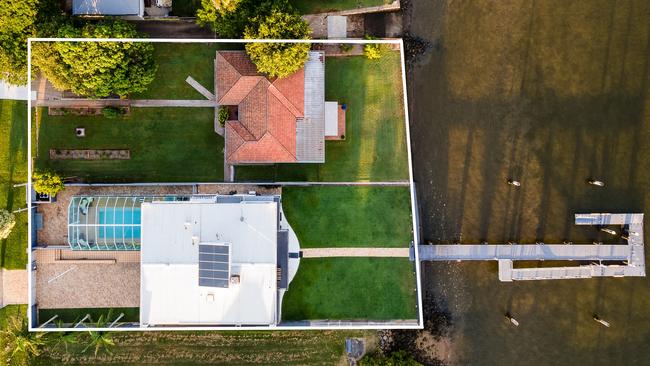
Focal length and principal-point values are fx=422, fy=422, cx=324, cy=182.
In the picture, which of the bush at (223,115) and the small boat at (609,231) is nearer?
the bush at (223,115)

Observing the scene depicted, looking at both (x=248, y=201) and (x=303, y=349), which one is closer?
(x=248, y=201)

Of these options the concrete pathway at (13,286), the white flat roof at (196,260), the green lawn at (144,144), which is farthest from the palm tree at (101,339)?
the green lawn at (144,144)

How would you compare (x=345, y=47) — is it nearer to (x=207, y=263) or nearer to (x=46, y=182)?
(x=207, y=263)

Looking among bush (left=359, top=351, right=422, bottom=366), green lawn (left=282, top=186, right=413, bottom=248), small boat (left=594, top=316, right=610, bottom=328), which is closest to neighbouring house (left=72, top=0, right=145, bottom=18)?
green lawn (left=282, top=186, right=413, bottom=248)

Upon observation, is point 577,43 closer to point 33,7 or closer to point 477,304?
point 477,304

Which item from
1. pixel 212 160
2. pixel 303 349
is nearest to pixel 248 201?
pixel 212 160

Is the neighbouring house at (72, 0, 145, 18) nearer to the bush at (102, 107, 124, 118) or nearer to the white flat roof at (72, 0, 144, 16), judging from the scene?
the white flat roof at (72, 0, 144, 16)

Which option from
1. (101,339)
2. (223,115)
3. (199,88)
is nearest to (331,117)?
(223,115)

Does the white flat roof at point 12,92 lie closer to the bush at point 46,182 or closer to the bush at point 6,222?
the bush at point 46,182
